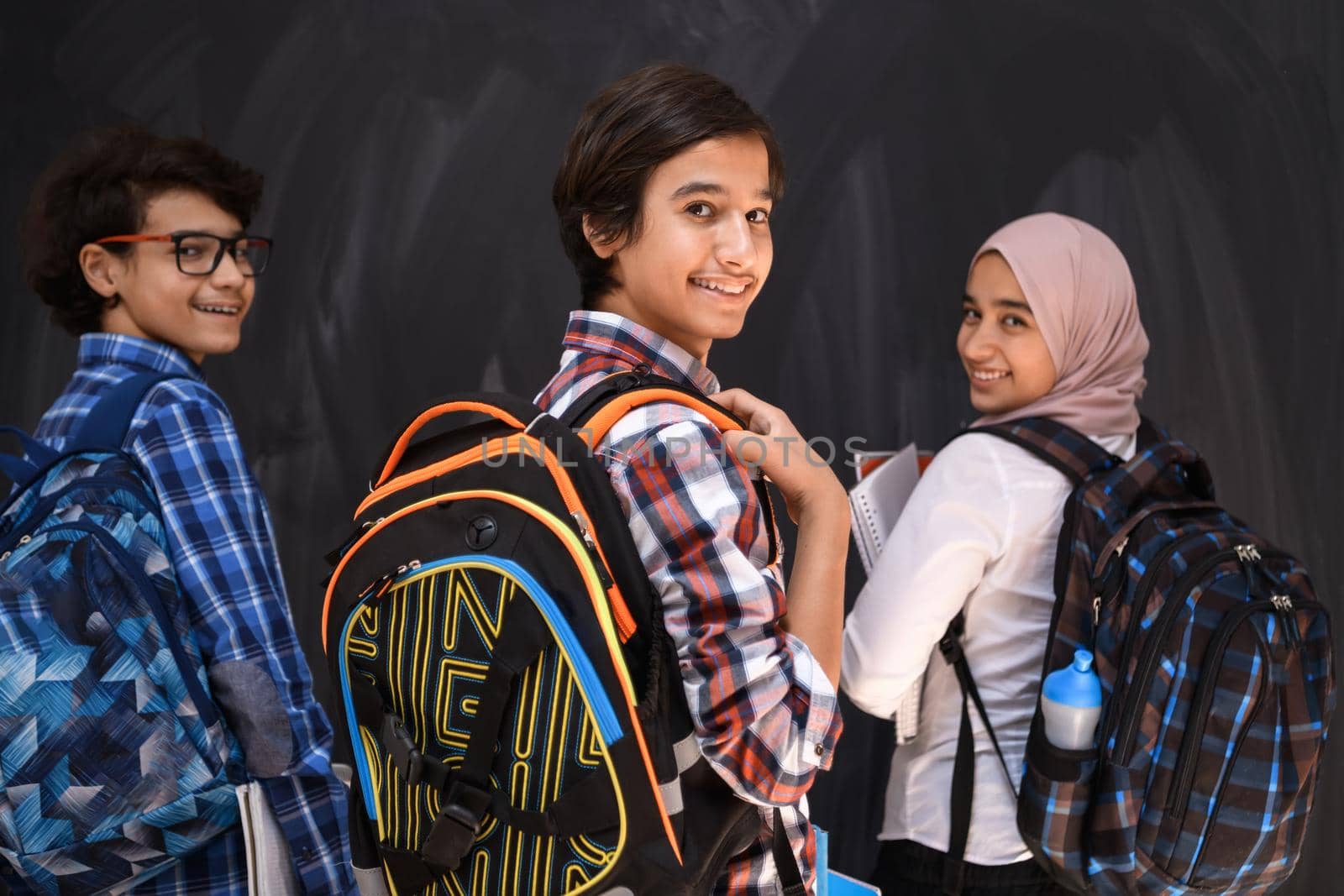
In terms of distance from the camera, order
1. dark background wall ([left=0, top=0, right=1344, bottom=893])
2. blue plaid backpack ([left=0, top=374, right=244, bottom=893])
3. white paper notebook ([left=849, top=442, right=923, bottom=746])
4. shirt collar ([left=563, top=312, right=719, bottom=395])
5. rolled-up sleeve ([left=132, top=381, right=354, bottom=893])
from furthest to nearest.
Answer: dark background wall ([left=0, top=0, right=1344, bottom=893]) → white paper notebook ([left=849, top=442, right=923, bottom=746]) → rolled-up sleeve ([left=132, top=381, right=354, bottom=893]) → blue plaid backpack ([left=0, top=374, right=244, bottom=893]) → shirt collar ([left=563, top=312, right=719, bottom=395])

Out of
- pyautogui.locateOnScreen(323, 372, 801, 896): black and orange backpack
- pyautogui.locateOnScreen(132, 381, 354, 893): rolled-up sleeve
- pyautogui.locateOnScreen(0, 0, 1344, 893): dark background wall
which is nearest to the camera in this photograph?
pyautogui.locateOnScreen(323, 372, 801, 896): black and orange backpack

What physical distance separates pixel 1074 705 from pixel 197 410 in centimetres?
118

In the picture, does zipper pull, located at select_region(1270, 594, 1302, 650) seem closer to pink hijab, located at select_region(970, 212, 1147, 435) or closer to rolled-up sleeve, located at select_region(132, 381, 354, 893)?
pink hijab, located at select_region(970, 212, 1147, 435)

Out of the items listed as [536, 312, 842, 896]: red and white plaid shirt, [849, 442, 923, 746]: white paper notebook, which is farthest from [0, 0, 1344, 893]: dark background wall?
[536, 312, 842, 896]: red and white plaid shirt

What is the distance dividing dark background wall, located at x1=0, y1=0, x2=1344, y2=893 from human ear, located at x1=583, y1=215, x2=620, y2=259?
3.50ft

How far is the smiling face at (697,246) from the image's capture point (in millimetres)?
1070

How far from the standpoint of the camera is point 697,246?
42.1 inches

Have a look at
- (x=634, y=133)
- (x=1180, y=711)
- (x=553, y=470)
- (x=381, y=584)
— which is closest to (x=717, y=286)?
(x=634, y=133)

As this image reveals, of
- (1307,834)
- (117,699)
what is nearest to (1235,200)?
(1307,834)

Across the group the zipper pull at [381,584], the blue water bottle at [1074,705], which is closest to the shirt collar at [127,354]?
the zipper pull at [381,584]

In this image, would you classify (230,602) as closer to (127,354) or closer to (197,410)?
(197,410)

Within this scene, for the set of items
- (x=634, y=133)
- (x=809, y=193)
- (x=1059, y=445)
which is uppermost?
(x=809, y=193)

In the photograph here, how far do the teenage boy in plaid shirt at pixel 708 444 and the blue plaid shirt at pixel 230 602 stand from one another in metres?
0.53

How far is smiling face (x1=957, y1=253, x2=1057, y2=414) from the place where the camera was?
1.70 metres
